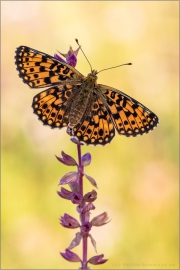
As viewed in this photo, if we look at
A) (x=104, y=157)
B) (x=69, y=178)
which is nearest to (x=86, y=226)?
(x=69, y=178)

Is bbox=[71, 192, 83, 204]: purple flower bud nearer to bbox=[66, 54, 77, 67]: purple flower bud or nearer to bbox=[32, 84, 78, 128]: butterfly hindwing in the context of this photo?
bbox=[32, 84, 78, 128]: butterfly hindwing

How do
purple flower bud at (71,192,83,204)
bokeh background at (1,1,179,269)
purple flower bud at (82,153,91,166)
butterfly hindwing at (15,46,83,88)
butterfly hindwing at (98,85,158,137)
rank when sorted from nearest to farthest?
1. purple flower bud at (71,192,83,204)
2. purple flower bud at (82,153,91,166)
3. butterfly hindwing at (98,85,158,137)
4. butterfly hindwing at (15,46,83,88)
5. bokeh background at (1,1,179,269)

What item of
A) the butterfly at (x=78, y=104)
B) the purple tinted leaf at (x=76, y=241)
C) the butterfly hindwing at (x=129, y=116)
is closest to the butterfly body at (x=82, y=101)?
the butterfly at (x=78, y=104)

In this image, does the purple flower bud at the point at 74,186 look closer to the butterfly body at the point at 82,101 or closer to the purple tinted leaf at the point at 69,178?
the purple tinted leaf at the point at 69,178

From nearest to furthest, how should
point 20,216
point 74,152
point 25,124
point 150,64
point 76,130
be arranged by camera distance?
point 76,130
point 20,216
point 74,152
point 25,124
point 150,64

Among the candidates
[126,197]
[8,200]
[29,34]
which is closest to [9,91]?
[29,34]

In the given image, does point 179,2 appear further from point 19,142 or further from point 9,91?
point 19,142

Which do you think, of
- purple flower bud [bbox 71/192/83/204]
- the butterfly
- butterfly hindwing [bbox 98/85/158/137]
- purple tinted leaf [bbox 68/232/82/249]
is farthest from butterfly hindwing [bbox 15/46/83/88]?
purple tinted leaf [bbox 68/232/82/249]
